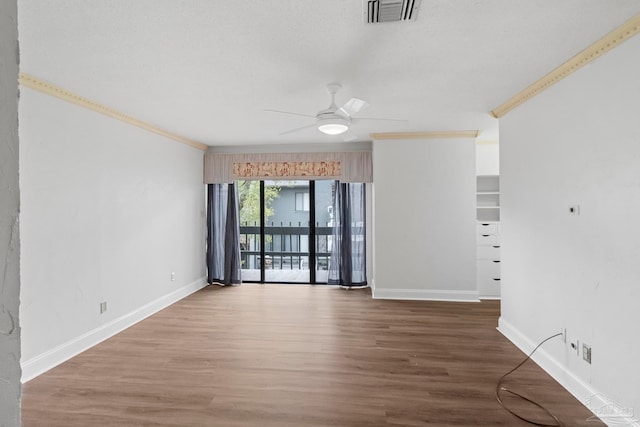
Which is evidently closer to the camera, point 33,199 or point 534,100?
point 33,199

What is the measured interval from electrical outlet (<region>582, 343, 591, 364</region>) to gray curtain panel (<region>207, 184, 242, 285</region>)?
15.3 feet

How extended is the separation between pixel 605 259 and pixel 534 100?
5.04 ft

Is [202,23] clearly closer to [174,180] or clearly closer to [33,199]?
[33,199]

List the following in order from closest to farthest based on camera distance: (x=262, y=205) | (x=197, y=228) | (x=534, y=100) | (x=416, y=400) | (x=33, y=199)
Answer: (x=416, y=400), (x=33, y=199), (x=534, y=100), (x=197, y=228), (x=262, y=205)

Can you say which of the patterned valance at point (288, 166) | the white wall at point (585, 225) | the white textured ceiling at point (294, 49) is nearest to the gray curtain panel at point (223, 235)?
the patterned valance at point (288, 166)

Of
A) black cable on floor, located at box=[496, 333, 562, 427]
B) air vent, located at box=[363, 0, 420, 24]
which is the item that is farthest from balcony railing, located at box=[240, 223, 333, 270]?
air vent, located at box=[363, 0, 420, 24]

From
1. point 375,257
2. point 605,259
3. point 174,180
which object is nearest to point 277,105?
point 174,180

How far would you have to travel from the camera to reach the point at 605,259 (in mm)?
2152

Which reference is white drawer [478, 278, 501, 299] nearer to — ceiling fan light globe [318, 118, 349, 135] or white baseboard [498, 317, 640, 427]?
white baseboard [498, 317, 640, 427]

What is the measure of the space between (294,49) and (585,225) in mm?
2383

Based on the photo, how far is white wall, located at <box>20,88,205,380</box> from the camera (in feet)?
8.80

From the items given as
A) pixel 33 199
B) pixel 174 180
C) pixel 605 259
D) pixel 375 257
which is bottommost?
pixel 375 257

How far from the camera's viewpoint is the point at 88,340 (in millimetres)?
3201

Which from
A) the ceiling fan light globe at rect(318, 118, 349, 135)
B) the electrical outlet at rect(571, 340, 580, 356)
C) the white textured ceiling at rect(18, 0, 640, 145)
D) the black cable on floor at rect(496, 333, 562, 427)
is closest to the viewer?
the white textured ceiling at rect(18, 0, 640, 145)
